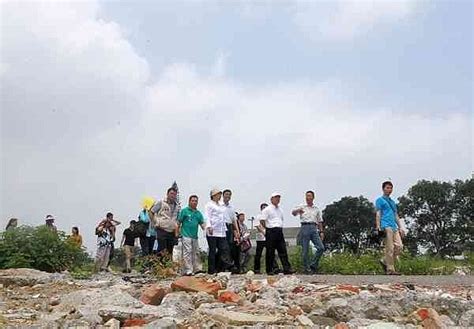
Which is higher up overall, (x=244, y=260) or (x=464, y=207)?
(x=464, y=207)

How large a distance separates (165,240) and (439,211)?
34811mm

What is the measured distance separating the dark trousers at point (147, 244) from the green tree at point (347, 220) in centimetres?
3102

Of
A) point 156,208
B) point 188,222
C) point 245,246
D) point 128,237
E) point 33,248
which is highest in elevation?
point 156,208

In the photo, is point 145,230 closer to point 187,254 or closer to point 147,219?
Result: point 147,219

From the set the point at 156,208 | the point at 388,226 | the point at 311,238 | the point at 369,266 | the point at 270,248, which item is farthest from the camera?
the point at 369,266

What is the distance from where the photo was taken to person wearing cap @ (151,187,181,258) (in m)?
11.2

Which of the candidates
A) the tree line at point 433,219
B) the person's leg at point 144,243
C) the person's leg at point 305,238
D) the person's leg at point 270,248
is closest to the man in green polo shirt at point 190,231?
the person's leg at point 270,248

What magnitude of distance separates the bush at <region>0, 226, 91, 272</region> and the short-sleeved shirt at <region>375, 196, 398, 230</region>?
567 cm

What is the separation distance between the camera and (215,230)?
36.1ft

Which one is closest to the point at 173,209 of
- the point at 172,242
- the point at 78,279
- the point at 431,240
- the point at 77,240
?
the point at 172,242

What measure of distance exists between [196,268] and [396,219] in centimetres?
321

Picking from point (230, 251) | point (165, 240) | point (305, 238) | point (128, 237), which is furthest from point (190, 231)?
point (128, 237)

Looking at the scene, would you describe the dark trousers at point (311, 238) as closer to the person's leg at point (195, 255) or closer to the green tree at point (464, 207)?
the person's leg at point (195, 255)

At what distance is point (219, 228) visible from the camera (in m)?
11.0
